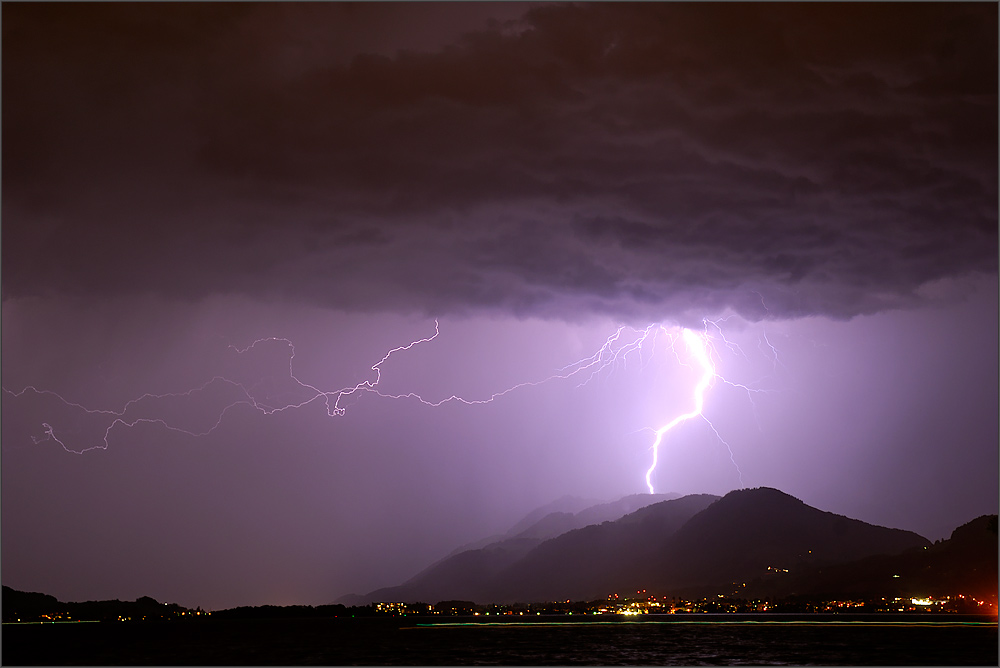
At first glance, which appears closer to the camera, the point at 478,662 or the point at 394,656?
the point at 478,662

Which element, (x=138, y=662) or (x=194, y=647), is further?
(x=194, y=647)

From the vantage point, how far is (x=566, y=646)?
135 m

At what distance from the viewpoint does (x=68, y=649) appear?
144 meters

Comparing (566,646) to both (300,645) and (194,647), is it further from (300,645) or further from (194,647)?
(194,647)

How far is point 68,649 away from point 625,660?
90.6 metres

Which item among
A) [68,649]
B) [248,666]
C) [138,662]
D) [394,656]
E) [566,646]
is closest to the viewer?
[248,666]

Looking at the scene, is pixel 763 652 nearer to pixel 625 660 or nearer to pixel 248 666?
pixel 625 660

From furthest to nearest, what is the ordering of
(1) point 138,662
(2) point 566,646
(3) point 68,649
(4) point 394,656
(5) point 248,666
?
(3) point 68,649 → (2) point 566,646 → (4) point 394,656 → (1) point 138,662 → (5) point 248,666

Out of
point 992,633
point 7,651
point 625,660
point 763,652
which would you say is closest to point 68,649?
point 7,651

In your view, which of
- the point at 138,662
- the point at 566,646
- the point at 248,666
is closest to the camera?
the point at 248,666

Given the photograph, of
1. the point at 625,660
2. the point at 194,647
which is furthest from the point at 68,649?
the point at 625,660

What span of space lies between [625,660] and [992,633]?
69.6 m

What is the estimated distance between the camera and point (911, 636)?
449 feet

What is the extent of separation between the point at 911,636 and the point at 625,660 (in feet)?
187
